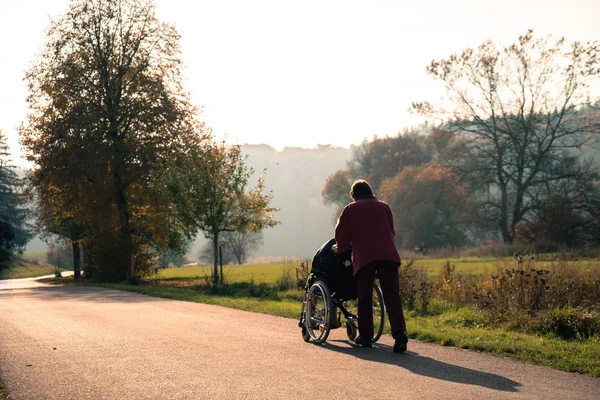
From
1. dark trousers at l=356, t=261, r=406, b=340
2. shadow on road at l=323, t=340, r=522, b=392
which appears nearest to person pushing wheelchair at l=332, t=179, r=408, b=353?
dark trousers at l=356, t=261, r=406, b=340

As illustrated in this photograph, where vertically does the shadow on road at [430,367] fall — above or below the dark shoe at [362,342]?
below

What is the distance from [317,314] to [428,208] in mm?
60946

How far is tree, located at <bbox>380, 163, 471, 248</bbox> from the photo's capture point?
69188 millimetres

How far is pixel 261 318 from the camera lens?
13.1 metres

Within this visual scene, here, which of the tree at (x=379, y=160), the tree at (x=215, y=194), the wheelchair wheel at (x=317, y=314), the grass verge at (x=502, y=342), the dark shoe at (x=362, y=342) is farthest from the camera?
the tree at (x=379, y=160)

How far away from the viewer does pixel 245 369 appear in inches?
291

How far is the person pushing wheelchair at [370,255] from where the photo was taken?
855 cm

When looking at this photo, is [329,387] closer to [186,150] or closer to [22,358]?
[22,358]

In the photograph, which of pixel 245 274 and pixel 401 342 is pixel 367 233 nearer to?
pixel 401 342

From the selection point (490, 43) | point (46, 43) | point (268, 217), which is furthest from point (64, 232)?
point (490, 43)

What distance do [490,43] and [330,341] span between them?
44.4 m

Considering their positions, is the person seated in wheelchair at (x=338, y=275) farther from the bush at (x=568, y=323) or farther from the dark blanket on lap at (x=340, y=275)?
the bush at (x=568, y=323)

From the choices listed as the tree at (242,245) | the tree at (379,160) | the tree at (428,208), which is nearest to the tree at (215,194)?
the tree at (428,208)

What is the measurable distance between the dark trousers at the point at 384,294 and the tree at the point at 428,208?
5999 centimetres
